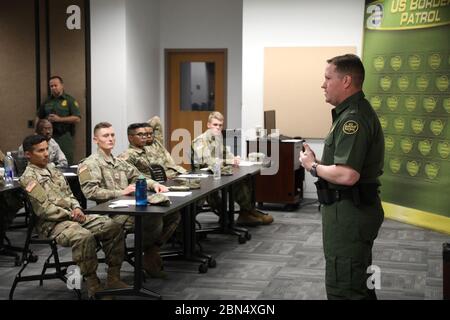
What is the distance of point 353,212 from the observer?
2.97m

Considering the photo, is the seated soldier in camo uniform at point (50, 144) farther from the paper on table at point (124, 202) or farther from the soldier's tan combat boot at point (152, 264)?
the paper on table at point (124, 202)

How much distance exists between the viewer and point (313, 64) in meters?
8.52

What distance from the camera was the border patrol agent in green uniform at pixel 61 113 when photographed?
8.37m

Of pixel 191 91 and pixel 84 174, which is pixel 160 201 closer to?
pixel 84 174

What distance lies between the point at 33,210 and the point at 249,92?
15.9ft

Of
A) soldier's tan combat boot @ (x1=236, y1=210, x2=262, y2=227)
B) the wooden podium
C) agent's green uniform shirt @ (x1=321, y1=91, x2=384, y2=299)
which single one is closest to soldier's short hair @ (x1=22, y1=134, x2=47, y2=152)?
agent's green uniform shirt @ (x1=321, y1=91, x2=384, y2=299)

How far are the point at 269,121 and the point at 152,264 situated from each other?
344 centimetres

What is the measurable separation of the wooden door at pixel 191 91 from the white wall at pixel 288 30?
1.38m

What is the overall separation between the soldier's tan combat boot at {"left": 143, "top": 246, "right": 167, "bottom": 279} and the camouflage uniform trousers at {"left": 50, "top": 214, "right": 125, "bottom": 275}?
0.55 m

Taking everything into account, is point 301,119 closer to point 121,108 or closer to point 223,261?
point 121,108

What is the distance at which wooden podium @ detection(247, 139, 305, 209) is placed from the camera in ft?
26.2

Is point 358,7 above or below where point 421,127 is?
above

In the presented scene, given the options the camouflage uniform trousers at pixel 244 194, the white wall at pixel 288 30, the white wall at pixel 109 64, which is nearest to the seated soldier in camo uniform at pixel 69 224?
the camouflage uniform trousers at pixel 244 194

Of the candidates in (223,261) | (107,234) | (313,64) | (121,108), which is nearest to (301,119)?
(313,64)
